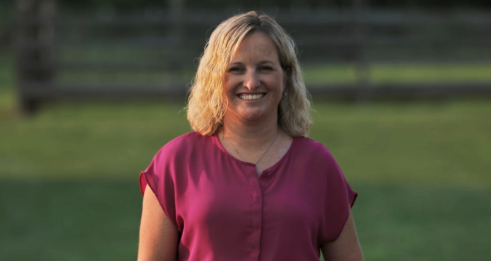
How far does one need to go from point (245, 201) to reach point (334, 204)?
30cm

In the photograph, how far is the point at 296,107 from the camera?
2613 mm

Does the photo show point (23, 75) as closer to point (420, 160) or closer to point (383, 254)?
point (420, 160)

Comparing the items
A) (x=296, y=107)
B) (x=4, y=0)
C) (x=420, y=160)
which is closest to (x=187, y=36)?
(x=420, y=160)

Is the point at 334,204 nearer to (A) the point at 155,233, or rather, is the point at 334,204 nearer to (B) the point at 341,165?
(A) the point at 155,233

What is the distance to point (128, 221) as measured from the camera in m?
6.39

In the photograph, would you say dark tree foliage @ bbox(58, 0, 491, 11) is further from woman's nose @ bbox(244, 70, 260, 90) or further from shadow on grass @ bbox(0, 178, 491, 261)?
woman's nose @ bbox(244, 70, 260, 90)

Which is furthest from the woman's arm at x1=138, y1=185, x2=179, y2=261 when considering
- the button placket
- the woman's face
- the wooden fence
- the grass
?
the wooden fence

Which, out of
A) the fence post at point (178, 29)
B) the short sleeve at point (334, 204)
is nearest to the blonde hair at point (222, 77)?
the short sleeve at point (334, 204)

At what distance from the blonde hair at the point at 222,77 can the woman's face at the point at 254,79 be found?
0.02 m

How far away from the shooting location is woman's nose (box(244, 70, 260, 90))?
2.40m

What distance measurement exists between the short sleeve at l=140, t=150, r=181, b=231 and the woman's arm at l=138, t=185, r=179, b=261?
0.05 feet

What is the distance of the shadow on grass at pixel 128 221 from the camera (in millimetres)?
5625

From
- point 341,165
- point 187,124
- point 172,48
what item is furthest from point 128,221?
point 172,48

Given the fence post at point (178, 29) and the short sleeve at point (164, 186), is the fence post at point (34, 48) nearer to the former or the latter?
the fence post at point (178, 29)
